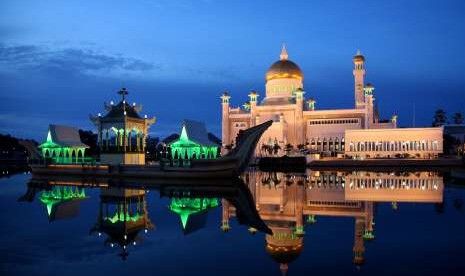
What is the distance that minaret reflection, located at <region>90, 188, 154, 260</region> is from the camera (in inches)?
395

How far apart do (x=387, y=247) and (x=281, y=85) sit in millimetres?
53178

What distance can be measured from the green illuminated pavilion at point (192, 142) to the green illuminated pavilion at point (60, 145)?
7.74 meters

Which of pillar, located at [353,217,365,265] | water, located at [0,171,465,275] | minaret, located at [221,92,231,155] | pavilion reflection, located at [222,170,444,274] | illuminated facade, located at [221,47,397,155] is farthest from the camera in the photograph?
minaret, located at [221,92,231,155]

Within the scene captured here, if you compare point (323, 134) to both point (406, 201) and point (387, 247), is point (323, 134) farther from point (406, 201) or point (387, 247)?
point (387, 247)

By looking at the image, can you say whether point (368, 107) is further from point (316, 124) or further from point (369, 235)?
point (369, 235)

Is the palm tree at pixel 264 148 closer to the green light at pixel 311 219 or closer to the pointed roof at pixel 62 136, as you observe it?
the pointed roof at pixel 62 136

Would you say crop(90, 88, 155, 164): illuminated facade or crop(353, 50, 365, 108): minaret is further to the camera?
crop(353, 50, 365, 108): minaret

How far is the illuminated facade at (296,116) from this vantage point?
178 ft

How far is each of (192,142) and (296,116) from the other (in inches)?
1106

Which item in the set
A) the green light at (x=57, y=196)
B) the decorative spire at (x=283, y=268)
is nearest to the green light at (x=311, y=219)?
the decorative spire at (x=283, y=268)

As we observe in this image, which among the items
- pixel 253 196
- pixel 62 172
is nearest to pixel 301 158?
pixel 62 172

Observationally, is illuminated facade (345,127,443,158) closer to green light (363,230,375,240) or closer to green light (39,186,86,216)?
green light (39,186,86,216)

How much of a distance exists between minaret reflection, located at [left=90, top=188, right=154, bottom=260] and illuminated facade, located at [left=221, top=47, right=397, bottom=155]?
125 ft

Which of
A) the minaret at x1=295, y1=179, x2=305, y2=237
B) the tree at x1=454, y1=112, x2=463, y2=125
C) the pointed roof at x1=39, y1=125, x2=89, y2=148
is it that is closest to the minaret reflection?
the minaret at x1=295, y1=179, x2=305, y2=237
